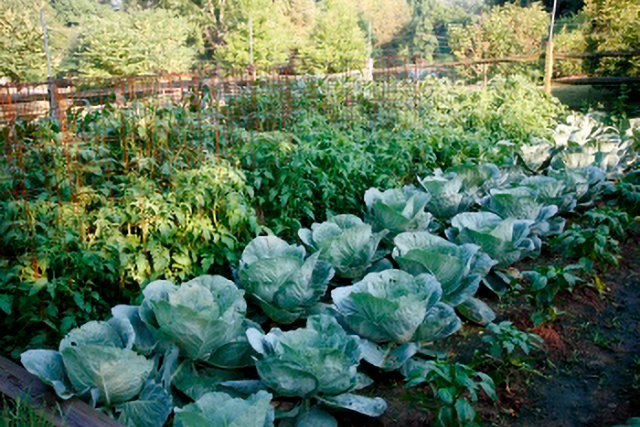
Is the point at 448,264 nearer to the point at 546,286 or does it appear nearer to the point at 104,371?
the point at 546,286

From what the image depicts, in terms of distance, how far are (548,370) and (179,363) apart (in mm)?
1716

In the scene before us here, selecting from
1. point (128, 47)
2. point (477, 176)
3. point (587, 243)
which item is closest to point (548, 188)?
point (477, 176)

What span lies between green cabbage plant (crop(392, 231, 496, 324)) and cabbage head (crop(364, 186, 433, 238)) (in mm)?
361

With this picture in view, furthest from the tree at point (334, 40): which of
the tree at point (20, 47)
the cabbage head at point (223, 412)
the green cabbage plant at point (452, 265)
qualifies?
the cabbage head at point (223, 412)

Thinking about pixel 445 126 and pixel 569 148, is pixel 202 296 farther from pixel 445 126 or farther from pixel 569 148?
pixel 445 126

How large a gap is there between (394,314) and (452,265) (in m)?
0.60

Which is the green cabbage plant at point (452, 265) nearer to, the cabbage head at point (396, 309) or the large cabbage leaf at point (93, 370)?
the cabbage head at point (396, 309)

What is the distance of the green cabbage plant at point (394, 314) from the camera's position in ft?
8.41

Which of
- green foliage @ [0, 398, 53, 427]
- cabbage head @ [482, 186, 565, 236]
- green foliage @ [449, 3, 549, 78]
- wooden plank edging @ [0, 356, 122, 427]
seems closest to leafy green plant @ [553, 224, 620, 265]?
cabbage head @ [482, 186, 565, 236]

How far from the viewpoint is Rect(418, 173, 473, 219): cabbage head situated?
4148 mm

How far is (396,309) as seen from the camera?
100 inches

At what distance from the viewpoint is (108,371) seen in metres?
2.10

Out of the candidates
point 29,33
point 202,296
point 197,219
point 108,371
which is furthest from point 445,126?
point 29,33

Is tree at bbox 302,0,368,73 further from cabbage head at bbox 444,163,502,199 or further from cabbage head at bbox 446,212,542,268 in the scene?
cabbage head at bbox 446,212,542,268
